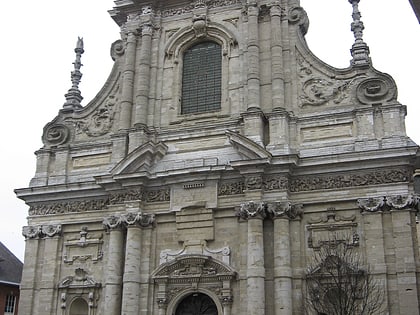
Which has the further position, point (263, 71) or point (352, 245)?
point (263, 71)

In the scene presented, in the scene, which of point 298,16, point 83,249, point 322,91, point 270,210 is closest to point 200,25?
point 298,16

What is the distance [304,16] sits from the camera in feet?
68.1

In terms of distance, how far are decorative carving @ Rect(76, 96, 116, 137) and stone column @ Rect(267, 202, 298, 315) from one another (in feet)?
23.3

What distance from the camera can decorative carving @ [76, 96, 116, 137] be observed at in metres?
21.6

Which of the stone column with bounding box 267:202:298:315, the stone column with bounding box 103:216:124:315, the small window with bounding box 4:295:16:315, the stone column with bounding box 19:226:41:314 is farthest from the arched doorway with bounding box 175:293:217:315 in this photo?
the small window with bounding box 4:295:16:315

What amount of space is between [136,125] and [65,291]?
5.80m

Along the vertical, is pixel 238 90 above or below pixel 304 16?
below

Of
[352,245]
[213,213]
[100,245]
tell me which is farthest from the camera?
[100,245]

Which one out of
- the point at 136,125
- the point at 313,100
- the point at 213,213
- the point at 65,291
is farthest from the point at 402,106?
the point at 65,291

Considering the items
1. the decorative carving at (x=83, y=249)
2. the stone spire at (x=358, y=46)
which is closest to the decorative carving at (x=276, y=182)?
Answer: the stone spire at (x=358, y=46)

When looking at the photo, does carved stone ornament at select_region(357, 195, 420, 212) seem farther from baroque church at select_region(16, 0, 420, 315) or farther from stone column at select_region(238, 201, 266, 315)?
stone column at select_region(238, 201, 266, 315)

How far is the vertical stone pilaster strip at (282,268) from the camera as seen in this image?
16.7 metres

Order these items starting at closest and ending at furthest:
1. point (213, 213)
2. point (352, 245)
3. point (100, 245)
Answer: point (352, 245) < point (213, 213) < point (100, 245)

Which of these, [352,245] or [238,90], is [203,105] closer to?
[238,90]
